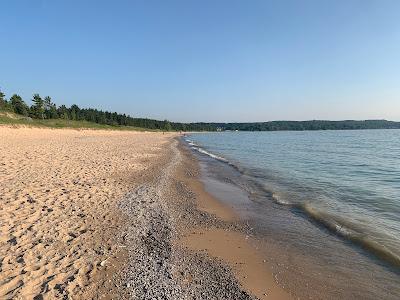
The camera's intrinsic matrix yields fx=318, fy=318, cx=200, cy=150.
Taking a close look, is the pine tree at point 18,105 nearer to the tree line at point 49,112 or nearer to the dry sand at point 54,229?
the tree line at point 49,112

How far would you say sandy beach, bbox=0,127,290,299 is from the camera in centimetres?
610

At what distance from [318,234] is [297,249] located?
Result: 181cm

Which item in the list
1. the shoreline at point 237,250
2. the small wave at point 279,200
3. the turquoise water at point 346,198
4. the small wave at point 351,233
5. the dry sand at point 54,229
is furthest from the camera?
the small wave at point 279,200

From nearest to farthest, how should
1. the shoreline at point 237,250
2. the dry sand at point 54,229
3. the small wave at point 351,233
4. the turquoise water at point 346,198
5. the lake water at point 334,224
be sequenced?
the dry sand at point 54,229, the shoreline at point 237,250, the lake water at point 334,224, the small wave at point 351,233, the turquoise water at point 346,198

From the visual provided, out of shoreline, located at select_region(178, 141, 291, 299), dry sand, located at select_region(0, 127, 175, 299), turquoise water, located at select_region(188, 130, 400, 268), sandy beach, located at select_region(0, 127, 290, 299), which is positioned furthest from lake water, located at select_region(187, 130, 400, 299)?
dry sand, located at select_region(0, 127, 175, 299)

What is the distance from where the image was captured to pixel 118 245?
8023 mm

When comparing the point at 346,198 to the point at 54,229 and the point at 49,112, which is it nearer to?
the point at 54,229

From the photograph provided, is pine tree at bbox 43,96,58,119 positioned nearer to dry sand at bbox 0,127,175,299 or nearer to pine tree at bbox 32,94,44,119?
pine tree at bbox 32,94,44,119

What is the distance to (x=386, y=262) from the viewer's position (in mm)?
8508

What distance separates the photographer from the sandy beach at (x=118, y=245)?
240 inches

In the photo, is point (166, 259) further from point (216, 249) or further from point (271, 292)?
point (271, 292)

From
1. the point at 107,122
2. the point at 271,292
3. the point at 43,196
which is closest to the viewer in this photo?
the point at 271,292

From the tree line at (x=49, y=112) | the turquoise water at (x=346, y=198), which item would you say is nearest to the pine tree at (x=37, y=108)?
the tree line at (x=49, y=112)

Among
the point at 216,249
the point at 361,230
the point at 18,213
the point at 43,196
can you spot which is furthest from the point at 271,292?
the point at 43,196
